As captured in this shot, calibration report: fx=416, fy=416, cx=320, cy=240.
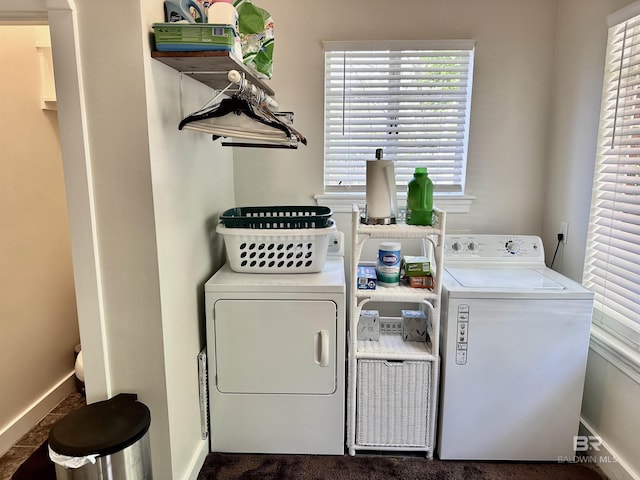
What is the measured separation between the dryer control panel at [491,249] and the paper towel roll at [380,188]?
0.58 m

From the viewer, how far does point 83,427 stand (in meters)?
1.34

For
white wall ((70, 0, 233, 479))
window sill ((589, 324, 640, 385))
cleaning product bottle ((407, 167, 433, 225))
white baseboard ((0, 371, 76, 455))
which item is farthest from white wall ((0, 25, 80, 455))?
window sill ((589, 324, 640, 385))

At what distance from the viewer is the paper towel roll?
187cm

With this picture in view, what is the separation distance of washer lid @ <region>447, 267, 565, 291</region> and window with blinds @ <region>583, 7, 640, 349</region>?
24 centimetres

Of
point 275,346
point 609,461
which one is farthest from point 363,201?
point 609,461

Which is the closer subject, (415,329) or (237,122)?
(237,122)

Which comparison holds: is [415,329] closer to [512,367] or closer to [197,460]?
[512,367]

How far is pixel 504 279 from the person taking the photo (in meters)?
2.04

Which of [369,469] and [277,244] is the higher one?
[277,244]

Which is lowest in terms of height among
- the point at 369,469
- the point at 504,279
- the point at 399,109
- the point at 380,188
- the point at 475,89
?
the point at 369,469

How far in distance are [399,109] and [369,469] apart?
1.91 m

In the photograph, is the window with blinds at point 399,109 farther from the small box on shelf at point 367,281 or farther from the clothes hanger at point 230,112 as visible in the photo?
the clothes hanger at point 230,112

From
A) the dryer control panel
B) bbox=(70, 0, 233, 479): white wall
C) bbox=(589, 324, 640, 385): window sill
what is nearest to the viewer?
bbox=(70, 0, 233, 479): white wall

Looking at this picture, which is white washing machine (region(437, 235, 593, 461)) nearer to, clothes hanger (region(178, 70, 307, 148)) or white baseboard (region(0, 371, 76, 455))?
clothes hanger (region(178, 70, 307, 148))
